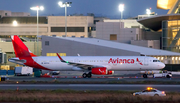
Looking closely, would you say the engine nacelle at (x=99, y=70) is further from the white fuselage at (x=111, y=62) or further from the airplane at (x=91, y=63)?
the white fuselage at (x=111, y=62)

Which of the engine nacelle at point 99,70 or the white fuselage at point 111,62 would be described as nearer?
the engine nacelle at point 99,70

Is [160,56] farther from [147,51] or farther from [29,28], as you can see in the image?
[29,28]

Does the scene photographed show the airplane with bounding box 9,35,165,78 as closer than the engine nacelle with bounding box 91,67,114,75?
No

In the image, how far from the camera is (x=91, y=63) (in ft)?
165

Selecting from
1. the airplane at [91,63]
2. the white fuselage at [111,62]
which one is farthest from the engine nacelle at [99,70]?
the white fuselage at [111,62]

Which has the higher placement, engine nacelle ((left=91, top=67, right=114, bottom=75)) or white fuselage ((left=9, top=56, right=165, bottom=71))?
white fuselage ((left=9, top=56, right=165, bottom=71))

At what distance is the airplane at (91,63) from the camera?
48.3 m

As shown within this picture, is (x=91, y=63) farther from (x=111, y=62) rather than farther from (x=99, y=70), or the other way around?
(x=111, y=62)

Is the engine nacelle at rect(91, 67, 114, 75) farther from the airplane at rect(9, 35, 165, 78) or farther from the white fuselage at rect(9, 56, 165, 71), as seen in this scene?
the white fuselage at rect(9, 56, 165, 71)

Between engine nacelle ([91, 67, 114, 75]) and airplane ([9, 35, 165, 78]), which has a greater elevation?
airplane ([9, 35, 165, 78])

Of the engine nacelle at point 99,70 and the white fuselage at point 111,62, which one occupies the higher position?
the white fuselage at point 111,62

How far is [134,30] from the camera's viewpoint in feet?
272

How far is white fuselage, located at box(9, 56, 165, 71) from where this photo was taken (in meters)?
48.3

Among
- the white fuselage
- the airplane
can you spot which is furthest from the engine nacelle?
the white fuselage
